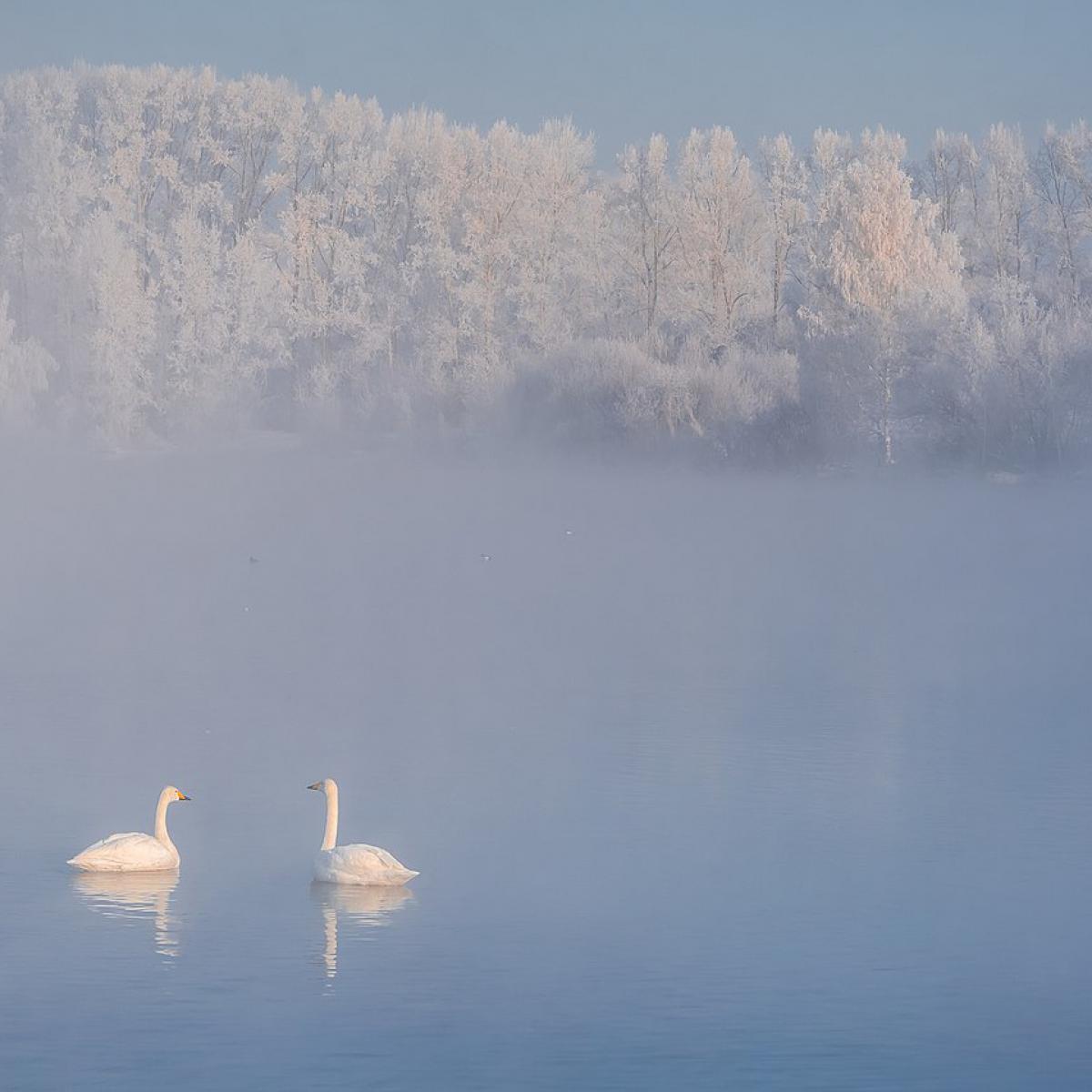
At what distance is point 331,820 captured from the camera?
884 centimetres

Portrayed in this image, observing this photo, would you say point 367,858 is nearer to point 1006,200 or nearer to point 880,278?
point 880,278

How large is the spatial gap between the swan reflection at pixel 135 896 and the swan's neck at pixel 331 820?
70 centimetres

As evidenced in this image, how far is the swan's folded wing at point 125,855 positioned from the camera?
8.41 metres

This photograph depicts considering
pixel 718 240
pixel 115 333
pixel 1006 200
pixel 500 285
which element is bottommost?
pixel 115 333

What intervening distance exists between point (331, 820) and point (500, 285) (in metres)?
38.9

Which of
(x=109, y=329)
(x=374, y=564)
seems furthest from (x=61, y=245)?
(x=374, y=564)

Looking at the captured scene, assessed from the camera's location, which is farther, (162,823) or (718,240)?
(718,240)

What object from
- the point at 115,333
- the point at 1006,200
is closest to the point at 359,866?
the point at 115,333

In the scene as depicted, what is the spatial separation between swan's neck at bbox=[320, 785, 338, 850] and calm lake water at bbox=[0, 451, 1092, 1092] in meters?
0.25

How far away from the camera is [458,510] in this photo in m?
31.3

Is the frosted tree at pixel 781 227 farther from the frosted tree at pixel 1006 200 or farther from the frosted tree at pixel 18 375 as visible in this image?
the frosted tree at pixel 18 375

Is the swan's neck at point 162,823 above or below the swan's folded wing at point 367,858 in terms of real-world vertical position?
above

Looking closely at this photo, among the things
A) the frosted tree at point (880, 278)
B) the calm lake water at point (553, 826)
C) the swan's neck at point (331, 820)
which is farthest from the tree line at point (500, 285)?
the swan's neck at point (331, 820)

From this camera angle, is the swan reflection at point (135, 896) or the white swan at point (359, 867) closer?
the swan reflection at point (135, 896)
